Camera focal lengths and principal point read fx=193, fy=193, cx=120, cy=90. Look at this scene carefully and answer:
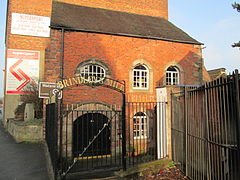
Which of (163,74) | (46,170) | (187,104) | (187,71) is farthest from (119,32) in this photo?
(46,170)

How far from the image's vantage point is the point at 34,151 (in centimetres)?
918

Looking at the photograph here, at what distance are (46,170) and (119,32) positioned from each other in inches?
332

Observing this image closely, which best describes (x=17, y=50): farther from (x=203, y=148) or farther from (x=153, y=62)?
(x=203, y=148)

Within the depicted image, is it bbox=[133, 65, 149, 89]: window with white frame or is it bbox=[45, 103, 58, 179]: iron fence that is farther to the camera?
bbox=[133, 65, 149, 89]: window with white frame

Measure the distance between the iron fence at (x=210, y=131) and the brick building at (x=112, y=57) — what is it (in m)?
3.10

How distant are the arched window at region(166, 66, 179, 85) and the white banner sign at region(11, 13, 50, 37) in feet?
44.6

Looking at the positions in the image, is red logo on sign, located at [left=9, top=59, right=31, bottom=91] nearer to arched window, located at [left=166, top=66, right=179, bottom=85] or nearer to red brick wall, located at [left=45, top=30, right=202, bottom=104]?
red brick wall, located at [left=45, top=30, right=202, bottom=104]

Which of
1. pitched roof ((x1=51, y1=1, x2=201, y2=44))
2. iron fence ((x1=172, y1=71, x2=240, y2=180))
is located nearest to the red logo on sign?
pitched roof ((x1=51, y1=1, x2=201, y2=44))

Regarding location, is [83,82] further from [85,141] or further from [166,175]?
[166,175]

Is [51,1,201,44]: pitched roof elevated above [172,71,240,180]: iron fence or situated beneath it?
elevated above

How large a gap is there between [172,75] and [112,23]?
534 centimetres

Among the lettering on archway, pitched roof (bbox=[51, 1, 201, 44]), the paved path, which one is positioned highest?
pitched roof (bbox=[51, 1, 201, 44])

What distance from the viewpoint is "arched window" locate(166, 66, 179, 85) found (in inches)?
498

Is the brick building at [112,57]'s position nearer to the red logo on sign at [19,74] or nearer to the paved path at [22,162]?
the paved path at [22,162]
